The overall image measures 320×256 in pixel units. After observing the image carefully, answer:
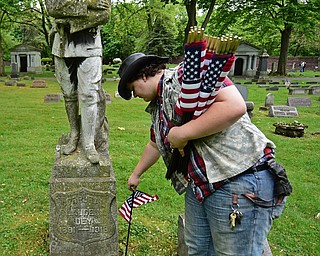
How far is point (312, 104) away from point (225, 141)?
45.9ft

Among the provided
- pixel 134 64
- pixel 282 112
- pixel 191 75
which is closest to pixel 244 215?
pixel 191 75

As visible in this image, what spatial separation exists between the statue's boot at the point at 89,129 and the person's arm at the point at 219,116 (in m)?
1.72

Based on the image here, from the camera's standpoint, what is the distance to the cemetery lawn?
4.00m

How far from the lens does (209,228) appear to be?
2.39 m

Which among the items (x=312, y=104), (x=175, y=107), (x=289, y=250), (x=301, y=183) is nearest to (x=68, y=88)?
(x=175, y=107)

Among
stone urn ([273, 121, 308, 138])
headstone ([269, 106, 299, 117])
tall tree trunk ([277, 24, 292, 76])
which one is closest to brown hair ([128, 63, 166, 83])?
stone urn ([273, 121, 308, 138])

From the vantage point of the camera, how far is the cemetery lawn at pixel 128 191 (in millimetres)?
4004

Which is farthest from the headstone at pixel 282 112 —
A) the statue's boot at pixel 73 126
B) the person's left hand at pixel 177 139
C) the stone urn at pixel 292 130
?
the person's left hand at pixel 177 139

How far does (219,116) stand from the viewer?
1.84m

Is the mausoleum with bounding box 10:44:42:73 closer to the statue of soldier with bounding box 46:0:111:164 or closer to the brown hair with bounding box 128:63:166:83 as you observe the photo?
the statue of soldier with bounding box 46:0:111:164

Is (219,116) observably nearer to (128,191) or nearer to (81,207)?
(81,207)

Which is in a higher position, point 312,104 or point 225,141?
point 225,141

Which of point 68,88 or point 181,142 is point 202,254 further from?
point 68,88

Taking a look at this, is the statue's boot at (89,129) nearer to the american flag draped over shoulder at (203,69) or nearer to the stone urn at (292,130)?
the american flag draped over shoulder at (203,69)
